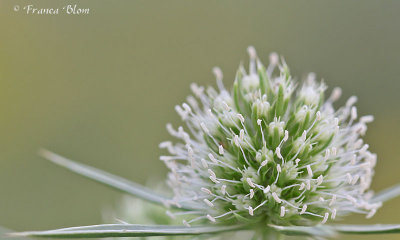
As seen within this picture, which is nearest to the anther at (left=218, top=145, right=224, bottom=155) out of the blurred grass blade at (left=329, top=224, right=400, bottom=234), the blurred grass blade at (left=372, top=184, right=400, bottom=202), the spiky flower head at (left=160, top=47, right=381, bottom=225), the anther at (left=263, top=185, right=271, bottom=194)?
the spiky flower head at (left=160, top=47, right=381, bottom=225)

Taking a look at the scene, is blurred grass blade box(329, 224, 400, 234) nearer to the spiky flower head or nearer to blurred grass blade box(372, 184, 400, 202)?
the spiky flower head

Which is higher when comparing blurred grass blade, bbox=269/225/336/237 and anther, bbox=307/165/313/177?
anther, bbox=307/165/313/177

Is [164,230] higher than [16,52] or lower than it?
lower

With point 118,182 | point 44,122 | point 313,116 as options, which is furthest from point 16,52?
point 313,116

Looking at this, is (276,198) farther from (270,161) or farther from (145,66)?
(145,66)

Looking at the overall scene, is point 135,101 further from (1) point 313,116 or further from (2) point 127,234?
(2) point 127,234

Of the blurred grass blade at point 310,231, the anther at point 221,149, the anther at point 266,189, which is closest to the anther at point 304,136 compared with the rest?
the anther at point 266,189

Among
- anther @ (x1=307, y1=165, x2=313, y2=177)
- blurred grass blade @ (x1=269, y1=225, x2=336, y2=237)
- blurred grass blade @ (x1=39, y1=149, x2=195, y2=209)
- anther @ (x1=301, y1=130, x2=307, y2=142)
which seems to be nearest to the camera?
blurred grass blade @ (x1=269, y1=225, x2=336, y2=237)

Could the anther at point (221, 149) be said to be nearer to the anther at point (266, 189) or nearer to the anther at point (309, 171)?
the anther at point (266, 189)
